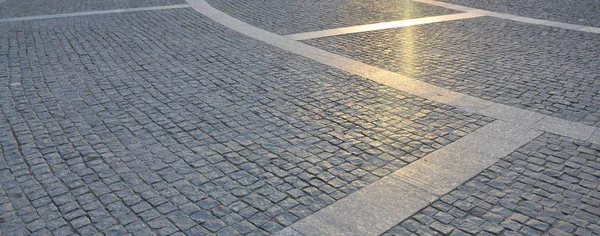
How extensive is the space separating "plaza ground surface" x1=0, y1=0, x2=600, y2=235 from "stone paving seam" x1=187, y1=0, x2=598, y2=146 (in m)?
0.03

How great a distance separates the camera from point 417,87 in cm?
707

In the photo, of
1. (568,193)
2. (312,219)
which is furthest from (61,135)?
(568,193)

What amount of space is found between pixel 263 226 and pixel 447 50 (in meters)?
5.87

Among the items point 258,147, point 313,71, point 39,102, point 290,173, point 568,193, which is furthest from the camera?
point 313,71

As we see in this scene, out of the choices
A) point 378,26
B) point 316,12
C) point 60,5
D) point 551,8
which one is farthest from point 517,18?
point 60,5

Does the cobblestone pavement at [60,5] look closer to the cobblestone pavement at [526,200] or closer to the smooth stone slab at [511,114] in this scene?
the smooth stone slab at [511,114]

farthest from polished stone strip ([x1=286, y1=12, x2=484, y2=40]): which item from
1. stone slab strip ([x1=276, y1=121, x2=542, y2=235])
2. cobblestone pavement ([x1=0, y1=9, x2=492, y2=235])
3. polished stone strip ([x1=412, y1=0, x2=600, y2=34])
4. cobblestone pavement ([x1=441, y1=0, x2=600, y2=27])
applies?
stone slab strip ([x1=276, y1=121, x2=542, y2=235])

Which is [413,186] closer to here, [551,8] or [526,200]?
[526,200]

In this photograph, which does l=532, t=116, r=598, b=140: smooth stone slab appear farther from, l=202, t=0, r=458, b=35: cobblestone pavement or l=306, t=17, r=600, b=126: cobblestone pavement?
l=202, t=0, r=458, b=35: cobblestone pavement

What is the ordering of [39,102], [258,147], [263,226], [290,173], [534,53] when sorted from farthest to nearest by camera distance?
[534,53] → [39,102] → [258,147] → [290,173] → [263,226]

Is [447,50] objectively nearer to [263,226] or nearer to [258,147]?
[258,147]

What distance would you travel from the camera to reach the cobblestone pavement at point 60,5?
11.9 m

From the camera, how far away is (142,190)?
180 inches

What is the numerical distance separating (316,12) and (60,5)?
603cm
